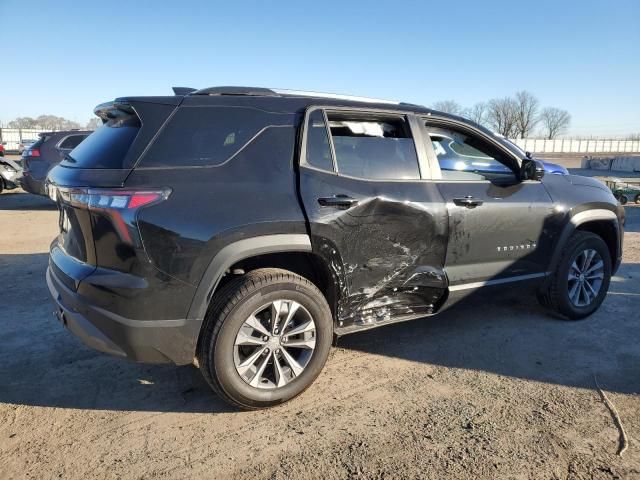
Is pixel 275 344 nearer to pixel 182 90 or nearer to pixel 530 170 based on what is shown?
pixel 182 90

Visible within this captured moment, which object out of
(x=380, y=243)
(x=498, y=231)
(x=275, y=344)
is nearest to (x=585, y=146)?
(x=498, y=231)

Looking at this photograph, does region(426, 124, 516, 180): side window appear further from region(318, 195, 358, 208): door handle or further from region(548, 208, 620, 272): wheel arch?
region(318, 195, 358, 208): door handle

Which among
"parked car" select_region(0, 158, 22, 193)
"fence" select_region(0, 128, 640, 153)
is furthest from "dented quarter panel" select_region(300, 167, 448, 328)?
"fence" select_region(0, 128, 640, 153)

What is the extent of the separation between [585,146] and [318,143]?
338ft

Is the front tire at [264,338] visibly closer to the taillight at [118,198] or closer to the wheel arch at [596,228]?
the taillight at [118,198]

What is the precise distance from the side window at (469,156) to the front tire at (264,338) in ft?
5.41

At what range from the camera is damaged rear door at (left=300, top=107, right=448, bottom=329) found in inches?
121

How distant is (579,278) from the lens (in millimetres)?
4418

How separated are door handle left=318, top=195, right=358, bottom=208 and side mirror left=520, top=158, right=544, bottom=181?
5.57 ft

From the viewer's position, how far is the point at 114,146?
2.82 meters

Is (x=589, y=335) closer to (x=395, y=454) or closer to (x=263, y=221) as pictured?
(x=395, y=454)

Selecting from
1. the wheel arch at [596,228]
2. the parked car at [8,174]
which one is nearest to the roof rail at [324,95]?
the wheel arch at [596,228]

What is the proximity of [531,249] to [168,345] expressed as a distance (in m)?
3.03

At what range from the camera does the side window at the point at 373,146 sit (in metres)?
3.25
